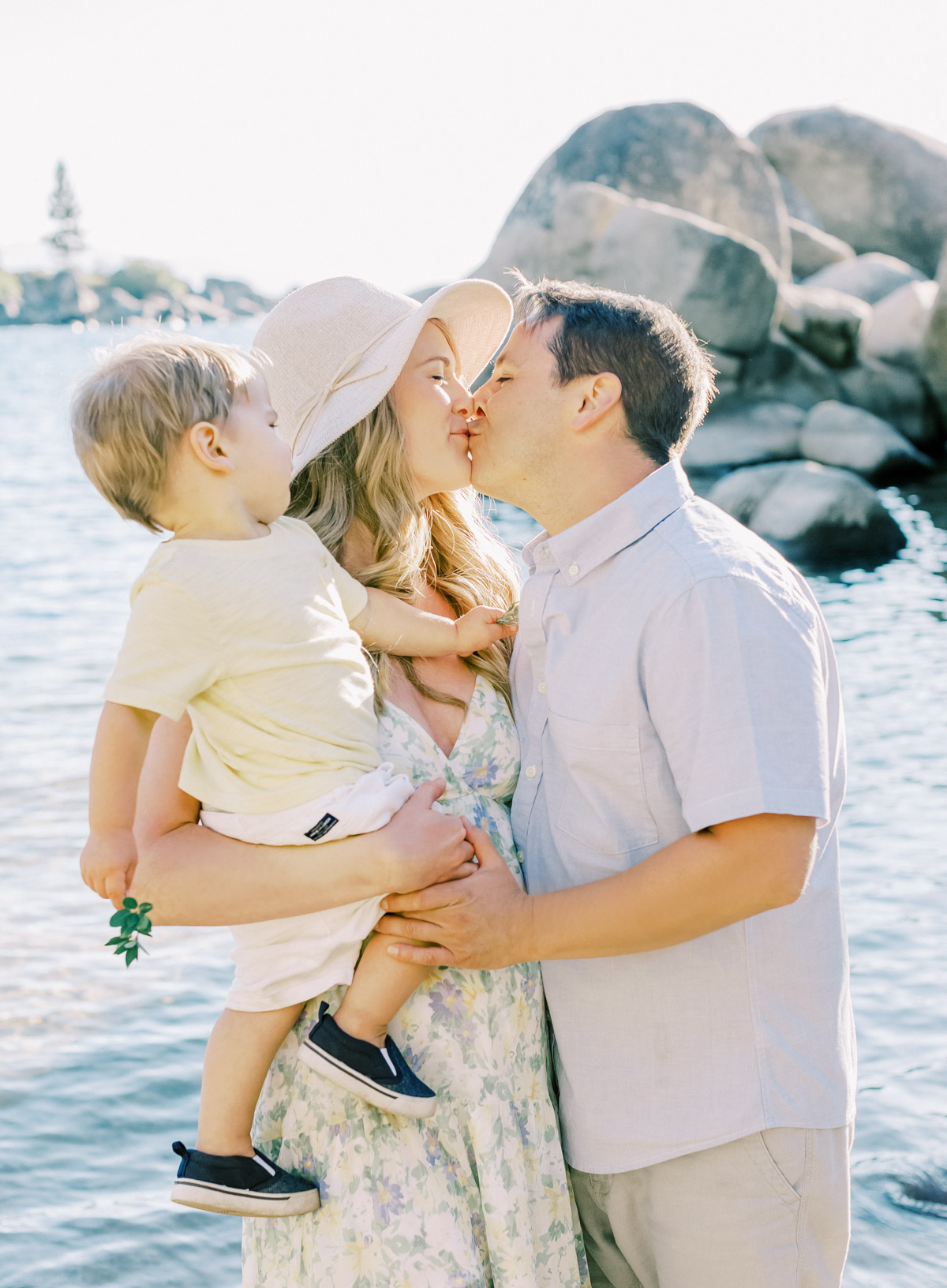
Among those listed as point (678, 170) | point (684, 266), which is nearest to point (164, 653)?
point (684, 266)

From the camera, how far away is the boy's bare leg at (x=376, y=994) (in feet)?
6.92

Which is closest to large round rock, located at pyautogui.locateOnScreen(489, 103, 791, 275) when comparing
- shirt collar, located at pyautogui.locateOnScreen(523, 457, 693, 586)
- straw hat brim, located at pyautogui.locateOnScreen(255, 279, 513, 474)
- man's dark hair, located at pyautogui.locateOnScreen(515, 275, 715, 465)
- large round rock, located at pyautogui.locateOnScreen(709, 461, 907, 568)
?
large round rock, located at pyautogui.locateOnScreen(709, 461, 907, 568)

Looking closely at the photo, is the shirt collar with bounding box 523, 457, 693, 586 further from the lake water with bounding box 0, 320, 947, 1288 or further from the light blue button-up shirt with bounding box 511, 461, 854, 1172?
the lake water with bounding box 0, 320, 947, 1288

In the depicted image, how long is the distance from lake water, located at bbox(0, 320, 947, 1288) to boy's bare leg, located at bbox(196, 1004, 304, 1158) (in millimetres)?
1120

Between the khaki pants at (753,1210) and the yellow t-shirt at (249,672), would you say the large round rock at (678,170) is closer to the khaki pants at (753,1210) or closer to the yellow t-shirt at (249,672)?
the yellow t-shirt at (249,672)

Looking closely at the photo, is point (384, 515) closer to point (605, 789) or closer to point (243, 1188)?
point (605, 789)

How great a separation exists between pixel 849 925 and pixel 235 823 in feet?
15.1

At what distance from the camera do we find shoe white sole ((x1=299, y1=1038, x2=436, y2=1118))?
2.05 meters

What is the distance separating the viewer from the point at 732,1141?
2.04 meters

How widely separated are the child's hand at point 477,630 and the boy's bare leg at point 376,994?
70 cm

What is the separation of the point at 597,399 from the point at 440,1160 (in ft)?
4.57

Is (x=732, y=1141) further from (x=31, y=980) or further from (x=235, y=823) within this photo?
(x=31, y=980)

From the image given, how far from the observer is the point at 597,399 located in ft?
7.59

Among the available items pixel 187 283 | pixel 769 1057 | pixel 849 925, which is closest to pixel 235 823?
pixel 769 1057
